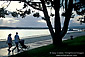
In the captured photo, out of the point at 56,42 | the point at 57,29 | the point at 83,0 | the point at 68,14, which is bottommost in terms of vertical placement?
the point at 56,42

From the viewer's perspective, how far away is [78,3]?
15.7 meters

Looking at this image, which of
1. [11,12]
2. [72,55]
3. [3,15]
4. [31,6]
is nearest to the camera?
[72,55]

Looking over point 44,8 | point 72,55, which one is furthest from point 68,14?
point 72,55

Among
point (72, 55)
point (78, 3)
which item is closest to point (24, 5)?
point (78, 3)

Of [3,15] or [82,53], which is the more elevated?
[3,15]

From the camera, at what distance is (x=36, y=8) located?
16766 mm

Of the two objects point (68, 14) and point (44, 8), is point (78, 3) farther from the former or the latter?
point (44, 8)

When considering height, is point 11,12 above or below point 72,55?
above

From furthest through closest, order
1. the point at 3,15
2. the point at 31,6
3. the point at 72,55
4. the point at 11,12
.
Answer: the point at 31,6 < the point at 11,12 < the point at 3,15 < the point at 72,55

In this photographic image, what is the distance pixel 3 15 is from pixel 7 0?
217 centimetres

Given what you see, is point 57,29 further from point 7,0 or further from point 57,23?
point 7,0

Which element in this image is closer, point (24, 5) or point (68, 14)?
point (68, 14)

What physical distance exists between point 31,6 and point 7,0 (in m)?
2.37

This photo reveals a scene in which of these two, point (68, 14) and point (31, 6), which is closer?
point (68, 14)
